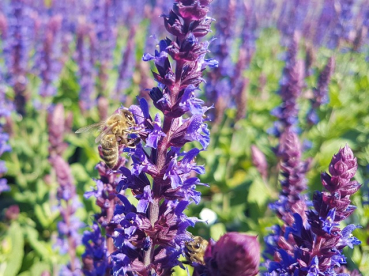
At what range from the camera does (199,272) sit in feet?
5.95

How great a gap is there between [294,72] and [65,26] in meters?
8.19

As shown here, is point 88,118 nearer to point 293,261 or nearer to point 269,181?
point 269,181

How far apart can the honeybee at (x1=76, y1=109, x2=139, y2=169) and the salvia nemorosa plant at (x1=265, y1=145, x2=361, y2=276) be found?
1.23 metres

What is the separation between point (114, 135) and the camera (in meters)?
2.94

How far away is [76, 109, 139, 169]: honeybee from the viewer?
268 centimetres

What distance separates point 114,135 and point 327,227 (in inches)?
67.4

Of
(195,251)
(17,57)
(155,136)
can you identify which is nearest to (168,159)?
(155,136)

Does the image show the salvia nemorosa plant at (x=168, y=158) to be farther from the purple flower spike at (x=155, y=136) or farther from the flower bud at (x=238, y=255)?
the flower bud at (x=238, y=255)

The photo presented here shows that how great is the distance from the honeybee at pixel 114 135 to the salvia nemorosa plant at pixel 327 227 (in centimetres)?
123

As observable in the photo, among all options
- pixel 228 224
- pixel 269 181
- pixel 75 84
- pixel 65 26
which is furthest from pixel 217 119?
pixel 65 26

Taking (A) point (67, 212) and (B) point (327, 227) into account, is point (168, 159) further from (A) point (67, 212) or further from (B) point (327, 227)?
(A) point (67, 212)

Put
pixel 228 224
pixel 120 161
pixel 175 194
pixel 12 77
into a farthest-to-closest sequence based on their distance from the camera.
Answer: pixel 12 77
pixel 228 224
pixel 120 161
pixel 175 194

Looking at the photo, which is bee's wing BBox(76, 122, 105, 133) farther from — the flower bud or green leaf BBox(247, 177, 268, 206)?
green leaf BBox(247, 177, 268, 206)

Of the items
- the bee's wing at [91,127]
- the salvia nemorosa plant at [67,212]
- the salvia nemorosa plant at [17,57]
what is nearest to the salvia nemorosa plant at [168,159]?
the bee's wing at [91,127]
